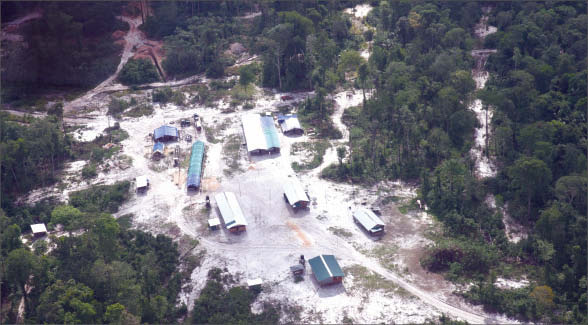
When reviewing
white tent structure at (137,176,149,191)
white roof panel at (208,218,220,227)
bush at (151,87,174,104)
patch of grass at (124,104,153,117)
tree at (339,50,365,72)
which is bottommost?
white roof panel at (208,218,220,227)

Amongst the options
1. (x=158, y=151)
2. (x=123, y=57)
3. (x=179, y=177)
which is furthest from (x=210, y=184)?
(x=123, y=57)

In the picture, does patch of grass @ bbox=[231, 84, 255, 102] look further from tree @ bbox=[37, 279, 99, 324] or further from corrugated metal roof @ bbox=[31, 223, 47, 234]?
tree @ bbox=[37, 279, 99, 324]

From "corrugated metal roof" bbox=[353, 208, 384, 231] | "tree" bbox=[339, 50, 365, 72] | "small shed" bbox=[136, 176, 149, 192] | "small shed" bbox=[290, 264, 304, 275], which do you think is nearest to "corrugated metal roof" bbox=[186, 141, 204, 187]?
"small shed" bbox=[136, 176, 149, 192]

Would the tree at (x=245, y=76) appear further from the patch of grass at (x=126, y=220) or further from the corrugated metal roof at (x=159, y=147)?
the patch of grass at (x=126, y=220)

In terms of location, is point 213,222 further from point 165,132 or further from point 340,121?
point 340,121

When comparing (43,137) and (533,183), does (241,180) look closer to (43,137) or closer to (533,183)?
(43,137)
